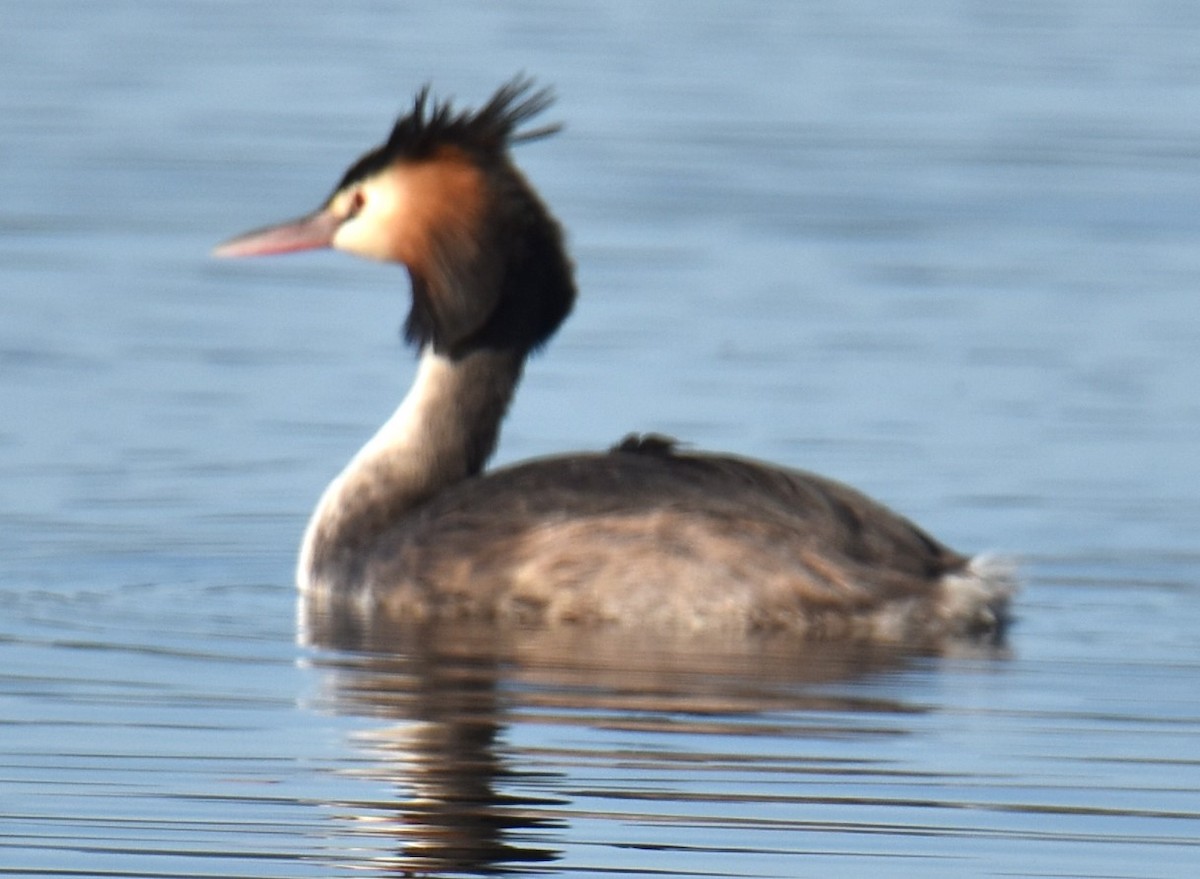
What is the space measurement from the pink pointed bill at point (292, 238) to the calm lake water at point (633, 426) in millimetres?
932

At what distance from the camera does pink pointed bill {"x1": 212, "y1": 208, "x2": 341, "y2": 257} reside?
32.9ft

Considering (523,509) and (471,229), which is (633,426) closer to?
(471,229)

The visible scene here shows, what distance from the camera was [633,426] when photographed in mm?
12000

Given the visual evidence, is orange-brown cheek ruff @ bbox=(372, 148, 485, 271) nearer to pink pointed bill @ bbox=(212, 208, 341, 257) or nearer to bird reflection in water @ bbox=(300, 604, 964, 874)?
pink pointed bill @ bbox=(212, 208, 341, 257)

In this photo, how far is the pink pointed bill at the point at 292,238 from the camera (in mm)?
10039

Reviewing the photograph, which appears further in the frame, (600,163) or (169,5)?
(169,5)

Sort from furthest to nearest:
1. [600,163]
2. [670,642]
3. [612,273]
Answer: [600,163] → [612,273] → [670,642]

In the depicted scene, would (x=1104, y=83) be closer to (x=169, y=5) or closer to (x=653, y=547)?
(x=169, y=5)

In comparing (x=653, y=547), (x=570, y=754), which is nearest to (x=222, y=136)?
(x=653, y=547)

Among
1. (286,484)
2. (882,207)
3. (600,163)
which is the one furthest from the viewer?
(600,163)

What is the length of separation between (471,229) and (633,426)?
2363 mm

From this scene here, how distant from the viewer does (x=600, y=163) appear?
19.4 metres

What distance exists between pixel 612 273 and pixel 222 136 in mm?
5351

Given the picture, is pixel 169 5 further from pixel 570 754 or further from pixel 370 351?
pixel 570 754
